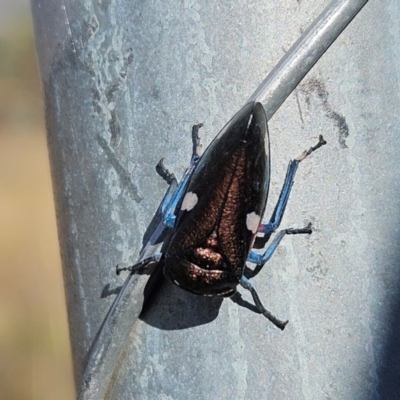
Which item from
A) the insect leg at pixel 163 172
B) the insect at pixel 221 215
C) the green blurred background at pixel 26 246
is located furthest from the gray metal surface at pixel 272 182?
the green blurred background at pixel 26 246

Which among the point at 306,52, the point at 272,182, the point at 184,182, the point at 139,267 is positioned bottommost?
the point at 139,267

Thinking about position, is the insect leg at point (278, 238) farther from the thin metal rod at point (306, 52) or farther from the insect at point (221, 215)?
the thin metal rod at point (306, 52)

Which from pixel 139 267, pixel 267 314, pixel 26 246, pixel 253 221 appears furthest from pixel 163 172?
pixel 26 246

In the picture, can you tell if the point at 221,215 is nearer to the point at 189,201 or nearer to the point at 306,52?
the point at 189,201

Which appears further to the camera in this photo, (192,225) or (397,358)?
(192,225)

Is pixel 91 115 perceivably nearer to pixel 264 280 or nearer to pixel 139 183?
pixel 139 183

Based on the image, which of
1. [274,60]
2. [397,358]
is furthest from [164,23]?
[397,358]

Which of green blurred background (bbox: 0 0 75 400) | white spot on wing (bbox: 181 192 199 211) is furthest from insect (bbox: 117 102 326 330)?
green blurred background (bbox: 0 0 75 400)
